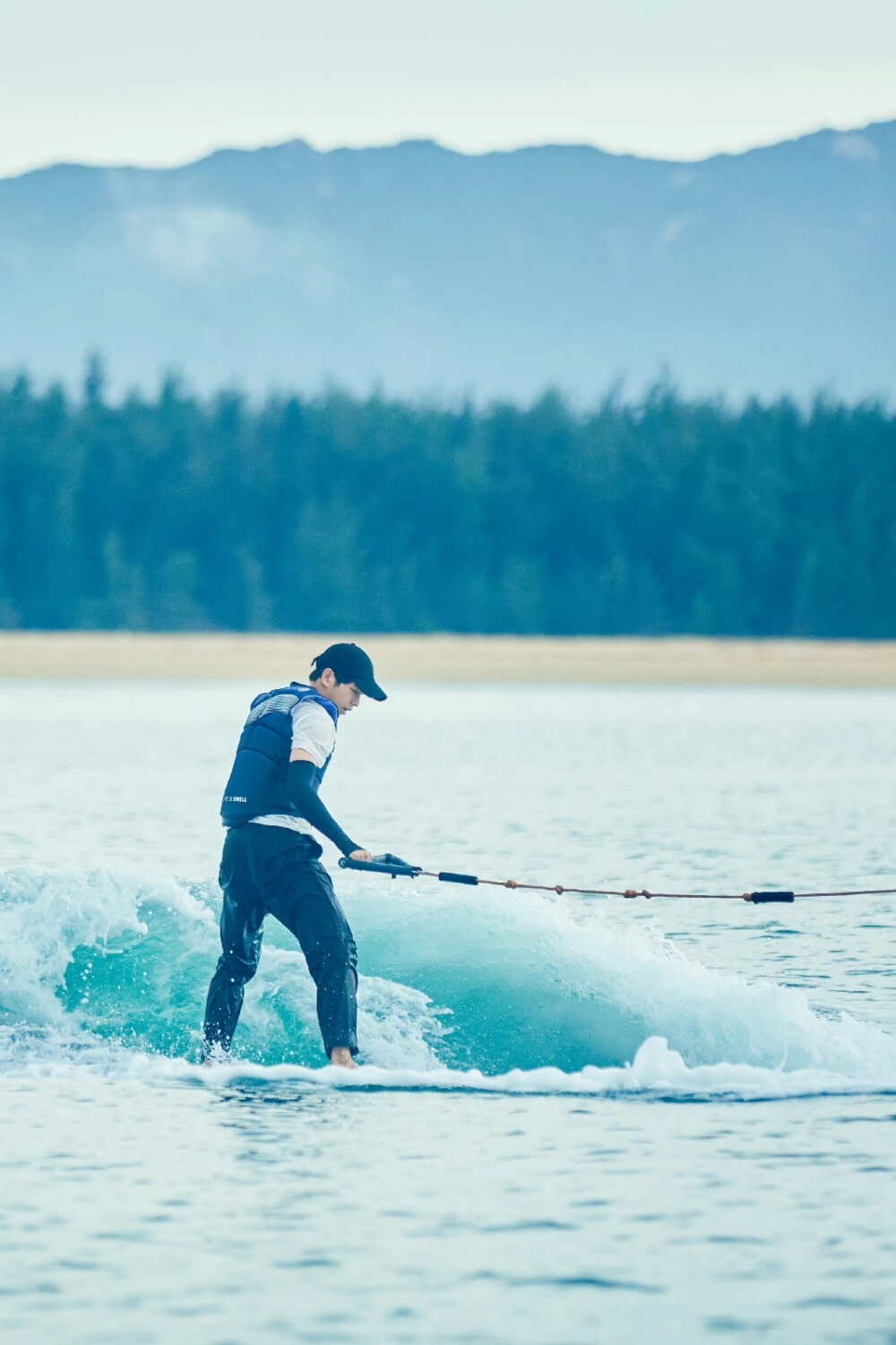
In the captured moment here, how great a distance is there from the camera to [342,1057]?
377 inches

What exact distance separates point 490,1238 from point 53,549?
56.2 meters

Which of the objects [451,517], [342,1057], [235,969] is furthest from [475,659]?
[342,1057]

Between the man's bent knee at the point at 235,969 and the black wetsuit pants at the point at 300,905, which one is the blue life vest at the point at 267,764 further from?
the man's bent knee at the point at 235,969

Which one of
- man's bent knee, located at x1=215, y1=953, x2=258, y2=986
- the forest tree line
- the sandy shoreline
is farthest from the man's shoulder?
the forest tree line

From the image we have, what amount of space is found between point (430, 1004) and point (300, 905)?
1.84m

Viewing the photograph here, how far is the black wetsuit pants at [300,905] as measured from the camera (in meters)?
9.32

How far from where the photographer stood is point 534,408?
6425cm

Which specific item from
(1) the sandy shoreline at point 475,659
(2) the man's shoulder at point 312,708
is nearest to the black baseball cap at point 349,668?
(2) the man's shoulder at point 312,708

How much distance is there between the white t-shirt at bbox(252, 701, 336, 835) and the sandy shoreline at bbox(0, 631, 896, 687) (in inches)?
1535

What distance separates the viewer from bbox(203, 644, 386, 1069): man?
9.30 meters

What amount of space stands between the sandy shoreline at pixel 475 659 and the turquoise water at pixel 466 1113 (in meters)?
32.5

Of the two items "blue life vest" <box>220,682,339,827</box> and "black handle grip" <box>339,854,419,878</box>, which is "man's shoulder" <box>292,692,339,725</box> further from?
"black handle grip" <box>339,854,419,878</box>

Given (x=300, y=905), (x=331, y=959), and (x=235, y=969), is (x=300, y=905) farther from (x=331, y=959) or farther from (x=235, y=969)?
(x=235, y=969)

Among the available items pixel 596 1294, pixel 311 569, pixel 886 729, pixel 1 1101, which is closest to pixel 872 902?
pixel 1 1101
